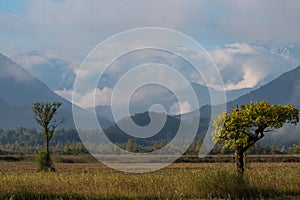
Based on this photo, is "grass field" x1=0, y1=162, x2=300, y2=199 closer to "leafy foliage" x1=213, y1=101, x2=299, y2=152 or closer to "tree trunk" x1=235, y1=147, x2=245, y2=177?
"tree trunk" x1=235, y1=147, x2=245, y2=177

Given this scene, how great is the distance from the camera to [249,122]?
1820cm

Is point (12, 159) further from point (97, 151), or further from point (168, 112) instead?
point (168, 112)

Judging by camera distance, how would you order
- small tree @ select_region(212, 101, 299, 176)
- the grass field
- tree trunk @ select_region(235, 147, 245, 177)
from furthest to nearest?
small tree @ select_region(212, 101, 299, 176) → tree trunk @ select_region(235, 147, 245, 177) → the grass field

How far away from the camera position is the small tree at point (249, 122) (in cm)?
1811

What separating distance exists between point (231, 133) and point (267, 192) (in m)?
2.82

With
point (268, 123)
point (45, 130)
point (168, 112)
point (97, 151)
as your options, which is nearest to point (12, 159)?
point (97, 151)

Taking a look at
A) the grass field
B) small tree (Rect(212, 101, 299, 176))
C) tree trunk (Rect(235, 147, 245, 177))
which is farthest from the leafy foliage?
the grass field

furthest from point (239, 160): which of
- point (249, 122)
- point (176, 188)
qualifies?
point (176, 188)

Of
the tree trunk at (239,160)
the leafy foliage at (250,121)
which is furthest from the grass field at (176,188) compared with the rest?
the leafy foliage at (250,121)

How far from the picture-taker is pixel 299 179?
59.0 feet

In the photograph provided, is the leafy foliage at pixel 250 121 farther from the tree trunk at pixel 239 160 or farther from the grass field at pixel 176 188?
the grass field at pixel 176 188

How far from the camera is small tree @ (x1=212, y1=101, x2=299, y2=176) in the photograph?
18.1 meters

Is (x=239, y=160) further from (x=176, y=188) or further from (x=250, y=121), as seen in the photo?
(x=176, y=188)

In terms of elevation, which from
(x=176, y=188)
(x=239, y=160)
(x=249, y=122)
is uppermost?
(x=249, y=122)
